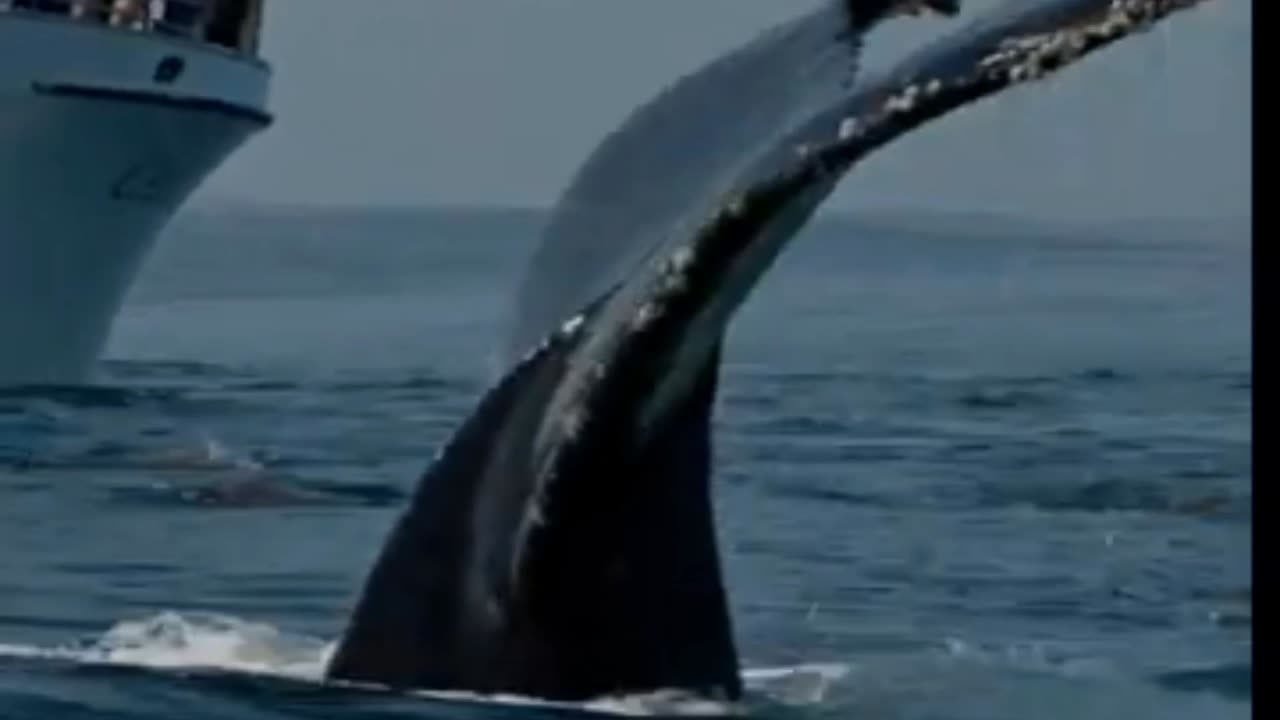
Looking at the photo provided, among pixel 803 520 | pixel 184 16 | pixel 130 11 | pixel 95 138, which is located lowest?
pixel 803 520

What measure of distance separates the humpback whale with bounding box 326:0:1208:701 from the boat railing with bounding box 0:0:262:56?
2511 centimetres

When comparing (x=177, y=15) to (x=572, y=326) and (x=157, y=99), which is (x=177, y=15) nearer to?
(x=157, y=99)

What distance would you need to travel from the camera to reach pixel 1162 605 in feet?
35.6

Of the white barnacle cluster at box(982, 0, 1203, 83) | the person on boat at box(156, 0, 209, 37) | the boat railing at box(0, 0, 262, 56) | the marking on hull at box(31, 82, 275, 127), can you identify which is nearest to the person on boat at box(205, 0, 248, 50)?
the boat railing at box(0, 0, 262, 56)

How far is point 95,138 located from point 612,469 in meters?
27.7

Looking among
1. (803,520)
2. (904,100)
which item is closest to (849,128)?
(904,100)

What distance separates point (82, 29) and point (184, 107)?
2317 millimetres

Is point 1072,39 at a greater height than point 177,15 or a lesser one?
lesser

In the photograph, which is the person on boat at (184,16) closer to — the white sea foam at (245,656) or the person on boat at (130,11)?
the person on boat at (130,11)

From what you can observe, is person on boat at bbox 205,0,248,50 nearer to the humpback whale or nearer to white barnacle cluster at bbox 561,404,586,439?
the humpback whale

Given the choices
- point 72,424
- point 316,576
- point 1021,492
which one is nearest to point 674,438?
point 316,576

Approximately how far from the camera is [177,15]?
35.8 meters

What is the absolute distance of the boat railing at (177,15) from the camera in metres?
32.6

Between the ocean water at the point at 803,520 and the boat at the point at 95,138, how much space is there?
87 cm
